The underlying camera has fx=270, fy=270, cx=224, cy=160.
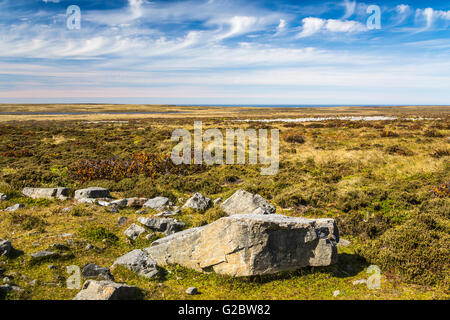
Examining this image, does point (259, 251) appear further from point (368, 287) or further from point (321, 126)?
point (321, 126)

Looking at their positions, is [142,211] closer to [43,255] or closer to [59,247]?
[59,247]

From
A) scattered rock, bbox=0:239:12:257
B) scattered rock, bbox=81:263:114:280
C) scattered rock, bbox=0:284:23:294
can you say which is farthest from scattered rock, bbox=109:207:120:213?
scattered rock, bbox=0:284:23:294

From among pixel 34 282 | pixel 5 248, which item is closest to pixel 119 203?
pixel 5 248

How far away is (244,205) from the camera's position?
41.9 ft

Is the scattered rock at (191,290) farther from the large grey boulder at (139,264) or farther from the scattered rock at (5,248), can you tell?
the scattered rock at (5,248)

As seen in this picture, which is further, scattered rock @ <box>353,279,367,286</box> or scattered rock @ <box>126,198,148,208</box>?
scattered rock @ <box>126,198,148,208</box>

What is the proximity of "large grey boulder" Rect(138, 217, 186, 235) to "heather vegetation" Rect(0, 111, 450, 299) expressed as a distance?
34.8 inches

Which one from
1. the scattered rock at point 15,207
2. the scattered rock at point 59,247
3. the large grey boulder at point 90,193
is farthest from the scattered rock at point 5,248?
the large grey boulder at point 90,193

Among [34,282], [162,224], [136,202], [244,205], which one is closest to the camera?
[34,282]

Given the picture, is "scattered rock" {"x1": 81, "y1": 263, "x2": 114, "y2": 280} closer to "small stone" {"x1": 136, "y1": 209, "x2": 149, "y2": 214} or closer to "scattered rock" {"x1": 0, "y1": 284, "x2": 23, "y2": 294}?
"scattered rock" {"x1": 0, "y1": 284, "x2": 23, "y2": 294}

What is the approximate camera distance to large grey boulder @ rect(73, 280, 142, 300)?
6.25 metres

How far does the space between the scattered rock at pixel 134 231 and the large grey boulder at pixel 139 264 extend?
1.96m

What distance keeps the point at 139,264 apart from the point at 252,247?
343 centimetres

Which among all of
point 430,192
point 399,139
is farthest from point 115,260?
point 399,139
